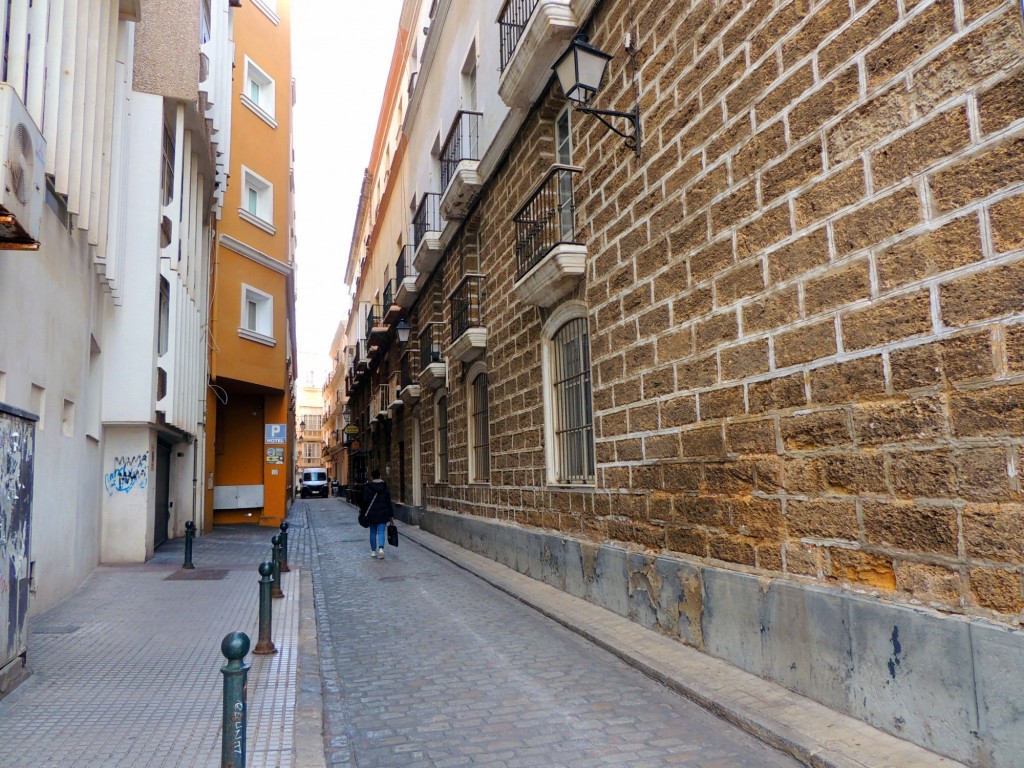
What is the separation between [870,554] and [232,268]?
1785 centimetres

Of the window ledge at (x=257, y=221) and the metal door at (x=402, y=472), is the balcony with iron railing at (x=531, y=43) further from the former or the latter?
the metal door at (x=402, y=472)

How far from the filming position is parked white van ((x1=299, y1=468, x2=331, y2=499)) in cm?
4897

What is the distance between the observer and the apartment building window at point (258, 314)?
19703 mm

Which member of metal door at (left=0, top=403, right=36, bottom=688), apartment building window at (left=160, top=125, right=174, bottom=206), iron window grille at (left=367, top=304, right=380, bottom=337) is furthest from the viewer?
iron window grille at (left=367, top=304, right=380, bottom=337)

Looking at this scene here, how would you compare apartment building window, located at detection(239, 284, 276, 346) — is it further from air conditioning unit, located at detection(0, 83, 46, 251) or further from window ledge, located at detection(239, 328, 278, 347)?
air conditioning unit, located at detection(0, 83, 46, 251)

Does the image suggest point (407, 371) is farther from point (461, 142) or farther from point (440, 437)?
point (461, 142)

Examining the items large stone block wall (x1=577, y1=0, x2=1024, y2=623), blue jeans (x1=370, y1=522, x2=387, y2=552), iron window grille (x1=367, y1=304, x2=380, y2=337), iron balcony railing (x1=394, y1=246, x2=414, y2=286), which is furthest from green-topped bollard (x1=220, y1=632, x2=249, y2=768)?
iron window grille (x1=367, y1=304, x2=380, y2=337)

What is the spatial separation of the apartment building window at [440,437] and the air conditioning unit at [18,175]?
1147 centimetres

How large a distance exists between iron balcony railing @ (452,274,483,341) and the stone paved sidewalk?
607 cm

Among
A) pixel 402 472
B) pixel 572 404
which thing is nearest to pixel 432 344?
pixel 402 472

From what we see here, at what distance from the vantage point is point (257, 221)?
20094 mm

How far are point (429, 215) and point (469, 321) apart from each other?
4882 millimetres

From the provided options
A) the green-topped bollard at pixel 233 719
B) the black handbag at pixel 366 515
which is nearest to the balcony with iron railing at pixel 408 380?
the black handbag at pixel 366 515

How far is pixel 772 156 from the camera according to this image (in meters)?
5.39
